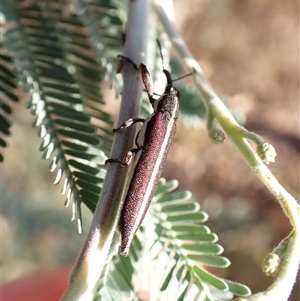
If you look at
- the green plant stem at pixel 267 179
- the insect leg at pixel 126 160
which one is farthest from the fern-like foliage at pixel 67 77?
the green plant stem at pixel 267 179

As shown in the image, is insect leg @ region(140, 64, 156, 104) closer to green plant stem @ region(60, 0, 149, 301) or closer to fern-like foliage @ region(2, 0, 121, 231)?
green plant stem @ region(60, 0, 149, 301)

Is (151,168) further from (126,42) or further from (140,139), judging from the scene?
(126,42)

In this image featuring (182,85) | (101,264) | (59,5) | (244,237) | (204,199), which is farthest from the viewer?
(204,199)

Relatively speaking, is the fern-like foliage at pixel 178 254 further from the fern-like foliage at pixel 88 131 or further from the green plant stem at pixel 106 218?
the green plant stem at pixel 106 218

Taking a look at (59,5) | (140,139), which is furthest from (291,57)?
(140,139)

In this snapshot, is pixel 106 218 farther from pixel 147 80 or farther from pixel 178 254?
pixel 147 80

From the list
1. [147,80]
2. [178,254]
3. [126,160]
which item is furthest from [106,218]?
[147,80]

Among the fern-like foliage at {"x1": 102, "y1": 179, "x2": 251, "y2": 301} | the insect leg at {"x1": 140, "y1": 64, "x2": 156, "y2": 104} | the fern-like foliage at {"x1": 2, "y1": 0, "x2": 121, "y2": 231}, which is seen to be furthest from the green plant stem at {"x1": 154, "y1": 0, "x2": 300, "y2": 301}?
the fern-like foliage at {"x1": 2, "y1": 0, "x2": 121, "y2": 231}
